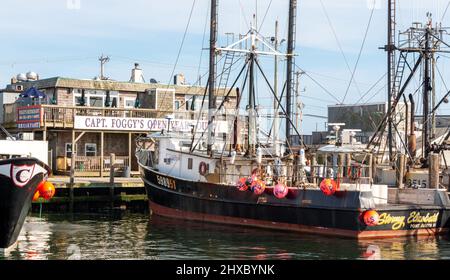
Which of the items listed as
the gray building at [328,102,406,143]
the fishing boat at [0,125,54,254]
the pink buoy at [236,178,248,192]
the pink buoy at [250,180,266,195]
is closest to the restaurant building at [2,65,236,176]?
the pink buoy at [236,178,248,192]

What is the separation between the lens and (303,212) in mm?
28672

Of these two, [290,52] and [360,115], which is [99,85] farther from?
[360,115]

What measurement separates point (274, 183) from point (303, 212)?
2468mm

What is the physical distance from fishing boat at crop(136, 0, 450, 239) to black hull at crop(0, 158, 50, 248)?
8.70 metres

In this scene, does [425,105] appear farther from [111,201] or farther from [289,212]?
[111,201]

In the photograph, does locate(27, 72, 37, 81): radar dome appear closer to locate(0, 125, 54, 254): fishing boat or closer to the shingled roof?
the shingled roof

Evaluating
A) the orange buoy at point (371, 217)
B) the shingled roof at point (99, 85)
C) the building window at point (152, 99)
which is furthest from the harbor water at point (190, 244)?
the building window at point (152, 99)

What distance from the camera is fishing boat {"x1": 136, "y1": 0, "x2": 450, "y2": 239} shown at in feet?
90.6

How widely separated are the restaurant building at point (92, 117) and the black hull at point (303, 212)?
8.83m

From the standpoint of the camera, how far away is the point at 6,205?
2352 centimetres

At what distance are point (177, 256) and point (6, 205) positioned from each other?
525 cm

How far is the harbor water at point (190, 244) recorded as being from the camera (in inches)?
910

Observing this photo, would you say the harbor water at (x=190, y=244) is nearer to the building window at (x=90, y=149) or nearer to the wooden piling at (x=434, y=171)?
the wooden piling at (x=434, y=171)
